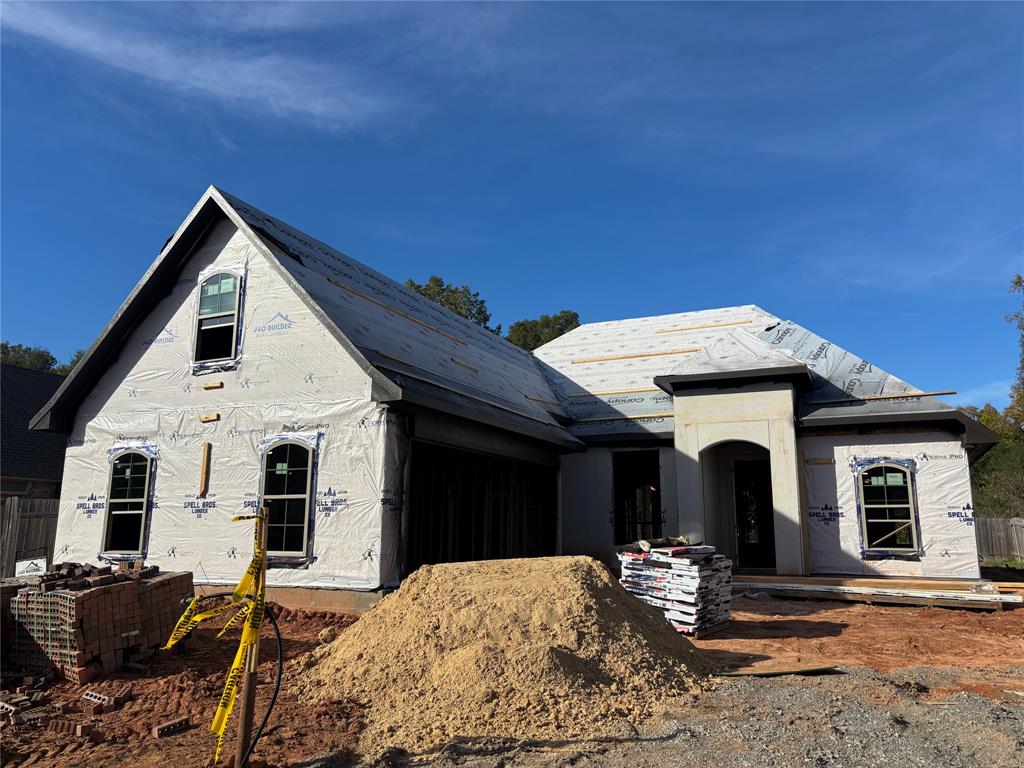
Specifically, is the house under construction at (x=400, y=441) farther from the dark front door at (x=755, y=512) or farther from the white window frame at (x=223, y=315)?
the dark front door at (x=755, y=512)

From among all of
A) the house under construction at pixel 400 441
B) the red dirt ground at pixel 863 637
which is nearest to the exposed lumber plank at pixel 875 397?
the house under construction at pixel 400 441

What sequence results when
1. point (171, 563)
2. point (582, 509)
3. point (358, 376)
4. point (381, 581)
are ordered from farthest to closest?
point (582, 509) → point (171, 563) → point (358, 376) → point (381, 581)

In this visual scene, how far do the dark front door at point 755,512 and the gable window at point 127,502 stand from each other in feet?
41.4

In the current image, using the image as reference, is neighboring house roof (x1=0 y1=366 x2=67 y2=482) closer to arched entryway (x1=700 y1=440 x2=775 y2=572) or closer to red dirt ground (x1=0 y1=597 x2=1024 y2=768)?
red dirt ground (x1=0 y1=597 x2=1024 y2=768)

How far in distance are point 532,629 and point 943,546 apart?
10.6 meters

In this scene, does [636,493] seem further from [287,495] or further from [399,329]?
[287,495]

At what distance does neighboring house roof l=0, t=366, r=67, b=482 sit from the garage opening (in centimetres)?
1587

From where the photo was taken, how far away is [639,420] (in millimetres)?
16578

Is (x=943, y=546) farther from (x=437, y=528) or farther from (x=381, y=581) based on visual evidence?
(x=381, y=581)

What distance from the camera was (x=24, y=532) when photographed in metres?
15.5

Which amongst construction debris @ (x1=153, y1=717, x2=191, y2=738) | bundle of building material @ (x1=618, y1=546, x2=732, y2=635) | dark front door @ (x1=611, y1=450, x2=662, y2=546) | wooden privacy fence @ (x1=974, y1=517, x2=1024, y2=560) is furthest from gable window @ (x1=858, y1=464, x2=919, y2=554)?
construction debris @ (x1=153, y1=717, x2=191, y2=738)

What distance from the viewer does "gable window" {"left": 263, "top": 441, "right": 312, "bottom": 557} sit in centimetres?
1066

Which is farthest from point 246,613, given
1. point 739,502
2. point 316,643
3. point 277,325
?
point 739,502

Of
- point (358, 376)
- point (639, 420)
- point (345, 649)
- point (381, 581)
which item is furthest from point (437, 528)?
point (639, 420)
